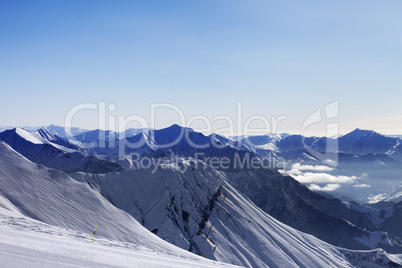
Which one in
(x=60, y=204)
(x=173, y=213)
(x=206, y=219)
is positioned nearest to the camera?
(x=60, y=204)

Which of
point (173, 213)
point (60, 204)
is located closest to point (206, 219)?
point (173, 213)

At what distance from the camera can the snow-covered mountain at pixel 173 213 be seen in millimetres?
56562

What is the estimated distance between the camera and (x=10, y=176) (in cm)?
6381

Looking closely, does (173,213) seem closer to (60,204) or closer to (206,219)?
(206,219)

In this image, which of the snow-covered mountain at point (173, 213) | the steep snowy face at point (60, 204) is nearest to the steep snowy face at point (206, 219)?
the snow-covered mountain at point (173, 213)

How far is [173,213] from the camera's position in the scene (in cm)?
12188

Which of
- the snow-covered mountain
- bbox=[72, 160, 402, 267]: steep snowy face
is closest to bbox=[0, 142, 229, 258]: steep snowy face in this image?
the snow-covered mountain

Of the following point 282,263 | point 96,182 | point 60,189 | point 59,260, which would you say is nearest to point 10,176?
point 60,189

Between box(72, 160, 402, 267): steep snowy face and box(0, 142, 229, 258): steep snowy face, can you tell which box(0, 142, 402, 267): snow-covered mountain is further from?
box(72, 160, 402, 267): steep snowy face

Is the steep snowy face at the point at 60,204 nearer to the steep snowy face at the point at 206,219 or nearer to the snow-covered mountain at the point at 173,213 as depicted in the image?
the snow-covered mountain at the point at 173,213

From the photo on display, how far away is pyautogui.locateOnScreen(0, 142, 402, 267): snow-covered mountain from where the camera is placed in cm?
5656

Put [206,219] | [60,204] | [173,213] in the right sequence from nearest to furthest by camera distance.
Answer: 1. [60,204]
2. [173,213]
3. [206,219]

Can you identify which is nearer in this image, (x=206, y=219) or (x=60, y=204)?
(x=60, y=204)

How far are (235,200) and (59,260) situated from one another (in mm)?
142111
